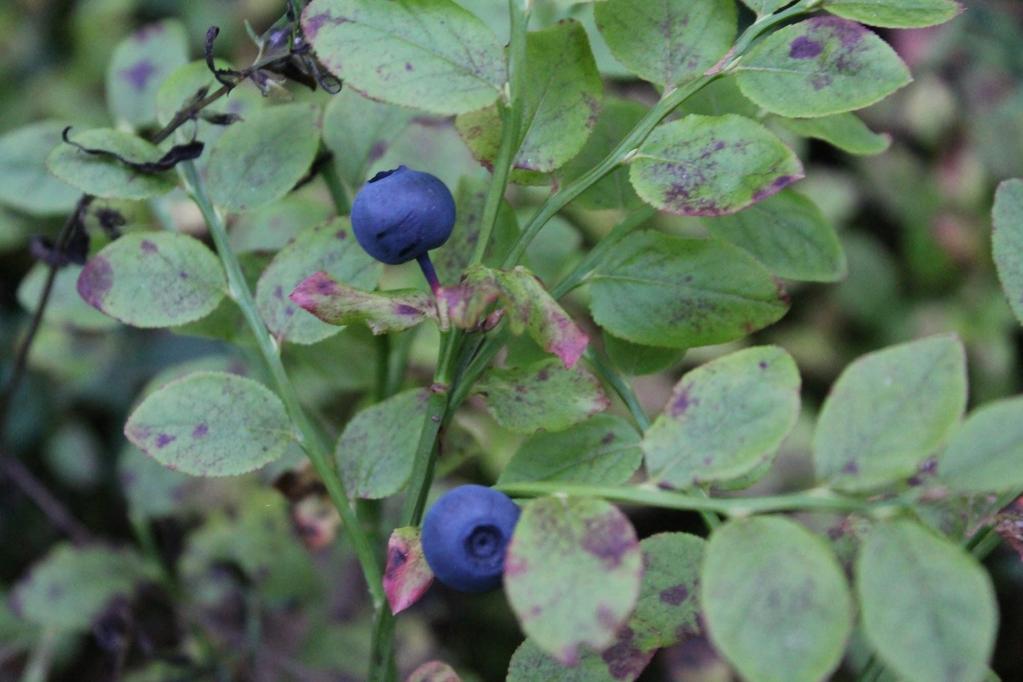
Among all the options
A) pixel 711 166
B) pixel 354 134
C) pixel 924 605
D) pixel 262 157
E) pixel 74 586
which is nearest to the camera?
pixel 924 605

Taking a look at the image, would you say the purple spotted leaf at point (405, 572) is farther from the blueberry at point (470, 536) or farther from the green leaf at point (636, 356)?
the green leaf at point (636, 356)

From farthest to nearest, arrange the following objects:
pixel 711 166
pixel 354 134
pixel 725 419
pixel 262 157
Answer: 1. pixel 354 134
2. pixel 262 157
3. pixel 711 166
4. pixel 725 419

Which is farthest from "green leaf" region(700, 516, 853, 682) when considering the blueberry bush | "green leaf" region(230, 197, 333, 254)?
"green leaf" region(230, 197, 333, 254)

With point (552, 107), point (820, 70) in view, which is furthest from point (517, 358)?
point (820, 70)

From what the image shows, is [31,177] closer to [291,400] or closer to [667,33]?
[291,400]

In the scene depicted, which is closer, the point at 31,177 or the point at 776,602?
the point at 776,602

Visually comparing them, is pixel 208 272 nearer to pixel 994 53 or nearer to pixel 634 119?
pixel 634 119

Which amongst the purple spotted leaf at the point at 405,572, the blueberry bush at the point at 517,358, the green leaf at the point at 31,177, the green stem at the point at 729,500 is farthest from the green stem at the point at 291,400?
the green leaf at the point at 31,177
